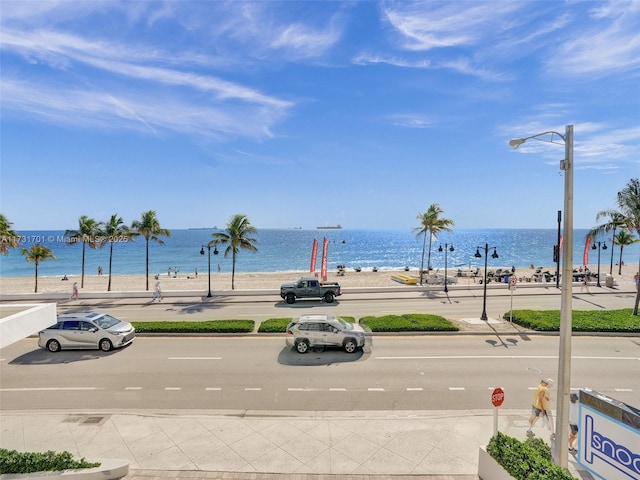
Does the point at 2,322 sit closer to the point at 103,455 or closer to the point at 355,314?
the point at 103,455

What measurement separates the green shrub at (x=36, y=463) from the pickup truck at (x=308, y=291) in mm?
20156

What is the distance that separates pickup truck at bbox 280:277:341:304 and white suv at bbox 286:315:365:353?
11929 millimetres

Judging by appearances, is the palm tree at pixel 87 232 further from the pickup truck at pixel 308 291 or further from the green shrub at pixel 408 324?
the green shrub at pixel 408 324

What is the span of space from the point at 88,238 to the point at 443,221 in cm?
3787

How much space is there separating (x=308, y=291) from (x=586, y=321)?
57.4ft

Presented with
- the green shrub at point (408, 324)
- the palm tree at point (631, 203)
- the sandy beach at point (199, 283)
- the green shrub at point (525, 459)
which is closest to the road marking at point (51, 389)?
the green shrub at point (408, 324)

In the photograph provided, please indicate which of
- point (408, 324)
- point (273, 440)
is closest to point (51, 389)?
point (273, 440)

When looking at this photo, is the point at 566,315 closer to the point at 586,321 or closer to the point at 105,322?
the point at 586,321

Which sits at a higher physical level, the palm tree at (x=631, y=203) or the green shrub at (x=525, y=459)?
the palm tree at (x=631, y=203)

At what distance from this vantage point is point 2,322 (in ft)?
28.3

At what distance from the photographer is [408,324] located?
18469mm

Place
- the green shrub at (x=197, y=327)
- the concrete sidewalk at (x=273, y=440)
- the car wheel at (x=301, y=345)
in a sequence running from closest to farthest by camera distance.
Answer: the concrete sidewalk at (x=273, y=440) → the car wheel at (x=301, y=345) → the green shrub at (x=197, y=327)

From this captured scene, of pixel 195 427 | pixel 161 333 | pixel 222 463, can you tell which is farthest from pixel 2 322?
pixel 161 333

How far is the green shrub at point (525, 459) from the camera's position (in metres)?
6.04
